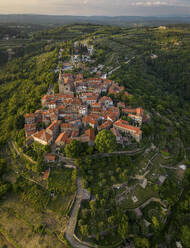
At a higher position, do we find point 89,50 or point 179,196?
point 89,50

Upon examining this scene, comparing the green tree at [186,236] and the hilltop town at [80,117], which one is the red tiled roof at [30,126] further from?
the green tree at [186,236]

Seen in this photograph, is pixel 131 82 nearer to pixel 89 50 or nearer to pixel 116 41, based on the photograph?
pixel 89 50

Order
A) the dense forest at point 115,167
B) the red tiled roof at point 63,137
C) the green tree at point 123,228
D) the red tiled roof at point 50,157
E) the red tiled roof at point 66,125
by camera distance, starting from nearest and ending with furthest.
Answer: the green tree at point 123,228, the dense forest at point 115,167, the red tiled roof at point 50,157, the red tiled roof at point 63,137, the red tiled roof at point 66,125

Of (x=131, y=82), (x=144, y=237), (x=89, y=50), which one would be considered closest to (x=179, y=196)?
(x=144, y=237)

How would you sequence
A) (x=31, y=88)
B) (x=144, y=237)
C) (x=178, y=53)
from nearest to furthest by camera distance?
(x=144, y=237)
(x=31, y=88)
(x=178, y=53)

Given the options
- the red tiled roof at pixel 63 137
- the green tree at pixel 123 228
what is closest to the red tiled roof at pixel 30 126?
the red tiled roof at pixel 63 137

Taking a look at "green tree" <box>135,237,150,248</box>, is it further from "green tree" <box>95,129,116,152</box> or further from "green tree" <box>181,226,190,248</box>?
"green tree" <box>95,129,116,152</box>
